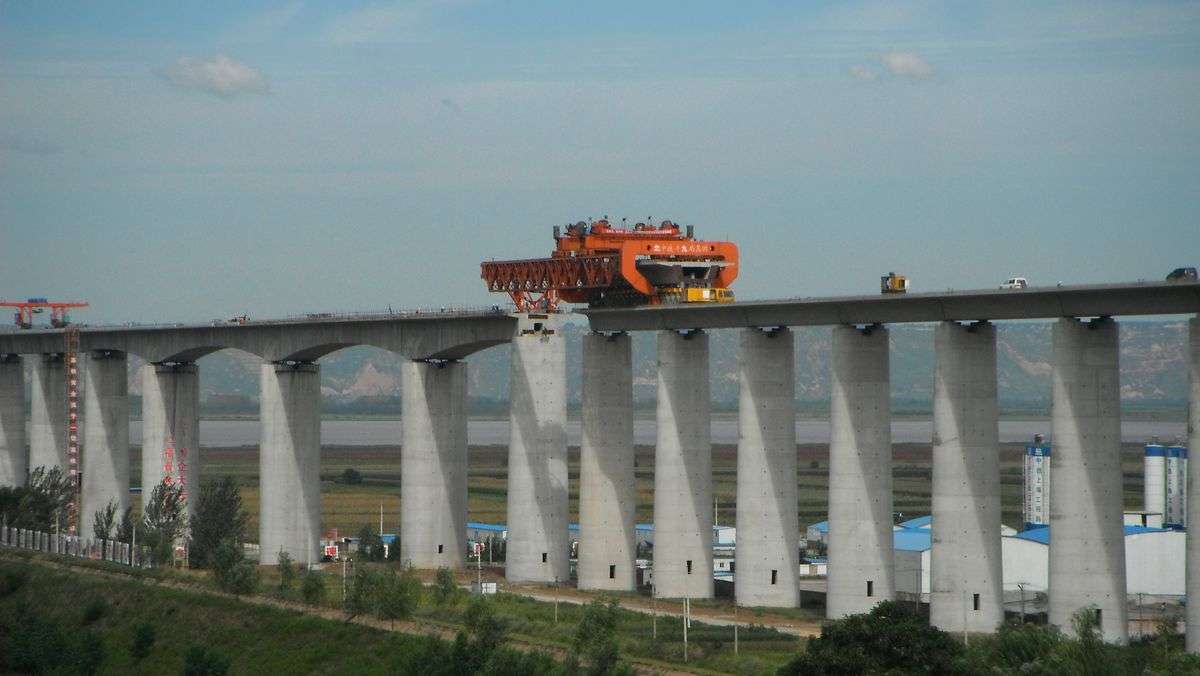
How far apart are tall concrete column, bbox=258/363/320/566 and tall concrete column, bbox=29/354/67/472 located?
30.7 meters

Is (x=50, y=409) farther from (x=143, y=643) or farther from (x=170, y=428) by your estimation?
(x=143, y=643)

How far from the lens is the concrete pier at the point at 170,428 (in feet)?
454

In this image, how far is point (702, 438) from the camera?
99938 millimetres

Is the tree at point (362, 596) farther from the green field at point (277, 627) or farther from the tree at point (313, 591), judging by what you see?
the tree at point (313, 591)

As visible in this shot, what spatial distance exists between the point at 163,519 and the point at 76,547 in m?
6.79

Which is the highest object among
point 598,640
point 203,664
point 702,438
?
point 702,438

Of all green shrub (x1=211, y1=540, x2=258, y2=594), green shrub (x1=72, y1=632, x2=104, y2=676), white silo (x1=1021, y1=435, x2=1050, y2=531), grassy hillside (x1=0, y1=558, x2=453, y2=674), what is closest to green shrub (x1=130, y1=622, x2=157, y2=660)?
grassy hillside (x1=0, y1=558, x2=453, y2=674)

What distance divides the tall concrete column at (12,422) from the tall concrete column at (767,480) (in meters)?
82.8

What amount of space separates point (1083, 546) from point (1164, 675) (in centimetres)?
Answer: 1457

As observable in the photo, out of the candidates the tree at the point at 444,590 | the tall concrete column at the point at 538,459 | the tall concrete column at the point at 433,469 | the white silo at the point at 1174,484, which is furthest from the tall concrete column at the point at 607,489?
the white silo at the point at 1174,484

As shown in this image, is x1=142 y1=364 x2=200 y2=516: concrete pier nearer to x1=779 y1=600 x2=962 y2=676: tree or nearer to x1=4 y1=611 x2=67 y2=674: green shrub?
x1=4 y1=611 x2=67 y2=674: green shrub

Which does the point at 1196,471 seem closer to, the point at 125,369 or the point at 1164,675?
the point at 1164,675

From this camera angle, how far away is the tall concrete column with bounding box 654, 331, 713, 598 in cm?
9950

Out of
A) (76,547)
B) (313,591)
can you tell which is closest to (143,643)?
(313,591)
